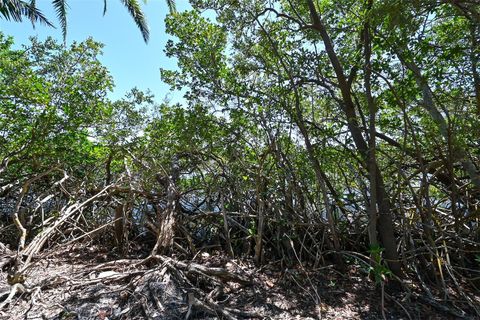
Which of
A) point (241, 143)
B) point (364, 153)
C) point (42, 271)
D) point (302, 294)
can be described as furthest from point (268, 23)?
point (42, 271)

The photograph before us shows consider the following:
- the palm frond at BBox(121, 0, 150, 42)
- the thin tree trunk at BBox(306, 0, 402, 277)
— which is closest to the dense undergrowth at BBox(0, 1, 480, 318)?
the thin tree trunk at BBox(306, 0, 402, 277)

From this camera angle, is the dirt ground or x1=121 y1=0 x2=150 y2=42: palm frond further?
x1=121 y1=0 x2=150 y2=42: palm frond

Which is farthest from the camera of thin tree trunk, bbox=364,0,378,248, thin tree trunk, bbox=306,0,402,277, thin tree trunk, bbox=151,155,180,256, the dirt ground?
thin tree trunk, bbox=151,155,180,256

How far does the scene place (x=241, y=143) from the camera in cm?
467

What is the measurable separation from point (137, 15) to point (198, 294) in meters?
5.33

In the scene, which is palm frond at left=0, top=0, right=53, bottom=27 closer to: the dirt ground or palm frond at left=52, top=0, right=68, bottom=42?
palm frond at left=52, top=0, right=68, bottom=42

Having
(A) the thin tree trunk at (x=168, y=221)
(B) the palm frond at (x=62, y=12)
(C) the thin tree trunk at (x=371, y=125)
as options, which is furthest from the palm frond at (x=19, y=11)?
(C) the thin tree trunk at (x=371, y=125)

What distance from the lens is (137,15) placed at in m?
6.30

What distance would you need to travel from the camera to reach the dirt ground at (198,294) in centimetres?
282

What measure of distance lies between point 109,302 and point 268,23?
11.7 feet

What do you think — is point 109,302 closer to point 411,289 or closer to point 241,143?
point 241,143

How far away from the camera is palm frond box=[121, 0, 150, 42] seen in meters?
6.22

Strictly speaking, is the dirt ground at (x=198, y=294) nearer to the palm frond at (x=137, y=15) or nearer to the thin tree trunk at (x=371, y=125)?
the thin tree trunk at (x=371, y=125)

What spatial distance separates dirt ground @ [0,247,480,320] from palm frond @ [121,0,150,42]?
4.39m
